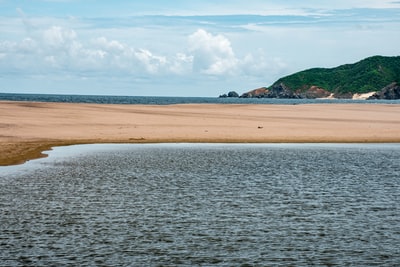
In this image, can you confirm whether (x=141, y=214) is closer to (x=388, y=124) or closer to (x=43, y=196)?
(x=43, y=196)

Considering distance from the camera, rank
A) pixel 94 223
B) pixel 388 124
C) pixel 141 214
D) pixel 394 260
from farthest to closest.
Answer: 1. pixel 388 124
2. pixel 141 214
3. pixel 94 223
4. pixel 394 260

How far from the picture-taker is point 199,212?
2195 cm

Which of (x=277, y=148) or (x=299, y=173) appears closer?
(x=299, y=173)

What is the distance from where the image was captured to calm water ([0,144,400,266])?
648 inches

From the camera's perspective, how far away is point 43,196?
25031 mm

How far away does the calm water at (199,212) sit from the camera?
648 inches

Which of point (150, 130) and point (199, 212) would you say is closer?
point (199, 212)

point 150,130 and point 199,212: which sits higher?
point 150,130

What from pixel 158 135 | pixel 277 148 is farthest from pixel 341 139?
pixel 158 135

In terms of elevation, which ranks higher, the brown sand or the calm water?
the brown sand

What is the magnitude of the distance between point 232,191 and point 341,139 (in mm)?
31029

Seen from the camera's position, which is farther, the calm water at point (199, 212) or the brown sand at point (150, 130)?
the brown sand at point (150, 130)

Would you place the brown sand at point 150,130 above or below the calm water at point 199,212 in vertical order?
above

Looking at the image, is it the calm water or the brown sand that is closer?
the calm water
